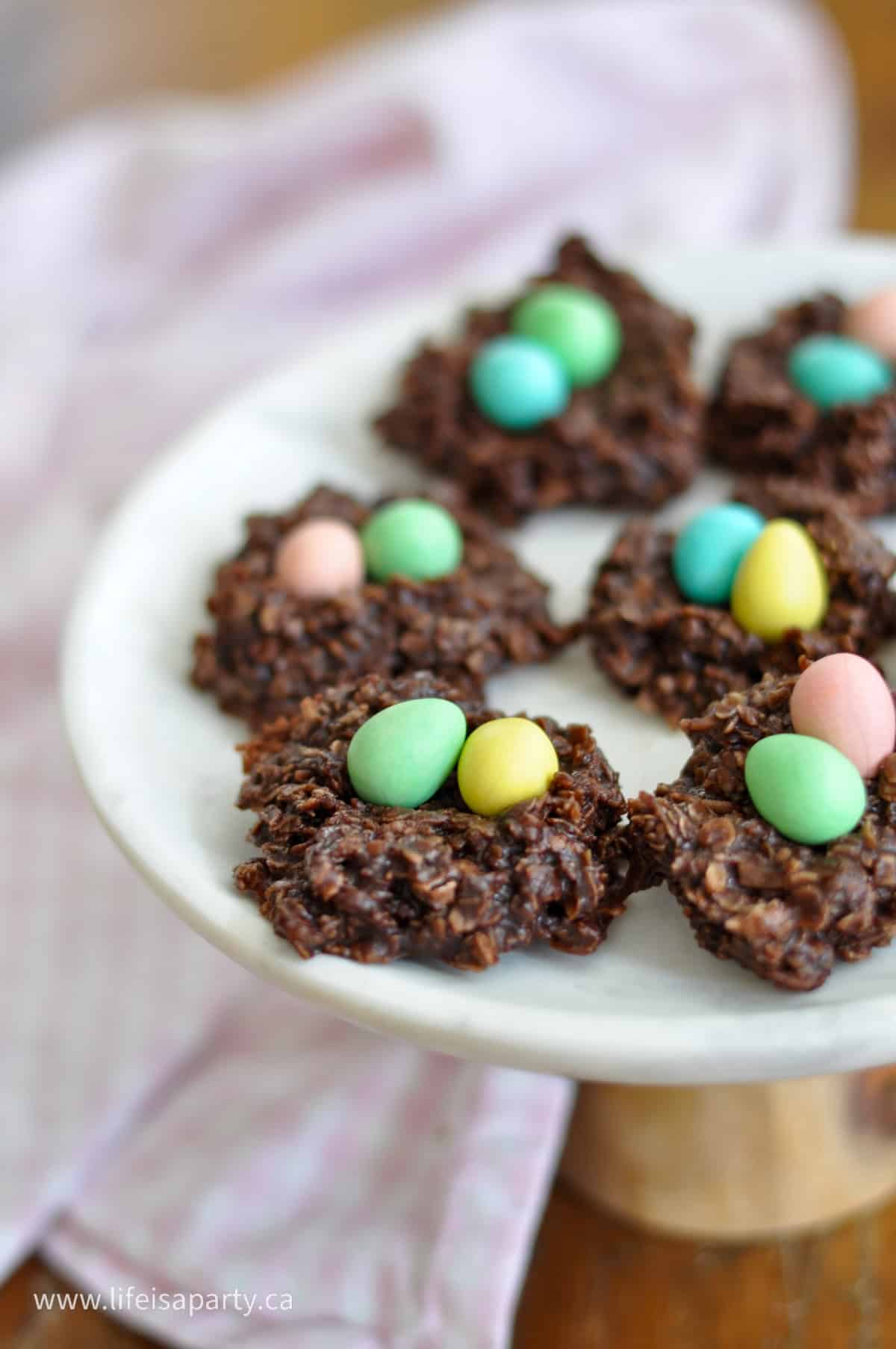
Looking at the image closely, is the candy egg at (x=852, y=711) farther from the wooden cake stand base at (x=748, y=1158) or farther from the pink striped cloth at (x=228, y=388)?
the pink striped cloth at (x=228, y=388)

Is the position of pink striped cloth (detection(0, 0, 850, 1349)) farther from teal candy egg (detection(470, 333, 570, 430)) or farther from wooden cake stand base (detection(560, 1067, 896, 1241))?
teal candy egg (detection(470, 333, 570, 430))

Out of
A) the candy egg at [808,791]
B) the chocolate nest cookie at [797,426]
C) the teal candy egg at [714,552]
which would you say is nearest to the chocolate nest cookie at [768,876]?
the candy egg at [808,791]

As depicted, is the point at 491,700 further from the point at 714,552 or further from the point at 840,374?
the point at 840,374

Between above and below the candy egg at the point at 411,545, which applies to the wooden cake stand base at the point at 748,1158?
below

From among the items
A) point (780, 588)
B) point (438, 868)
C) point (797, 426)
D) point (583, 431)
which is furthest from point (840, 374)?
point (438, 868)

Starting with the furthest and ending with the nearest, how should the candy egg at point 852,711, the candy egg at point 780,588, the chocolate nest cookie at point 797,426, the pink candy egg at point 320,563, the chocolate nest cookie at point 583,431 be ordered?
1. the chocolate nest cookie at point 583,431
2. the chocolate nest cookie at point 797,426
3. the pink candy egg at point 320,563
4. the candy egg at point 780,588
5. the candy egg at point 852,711
